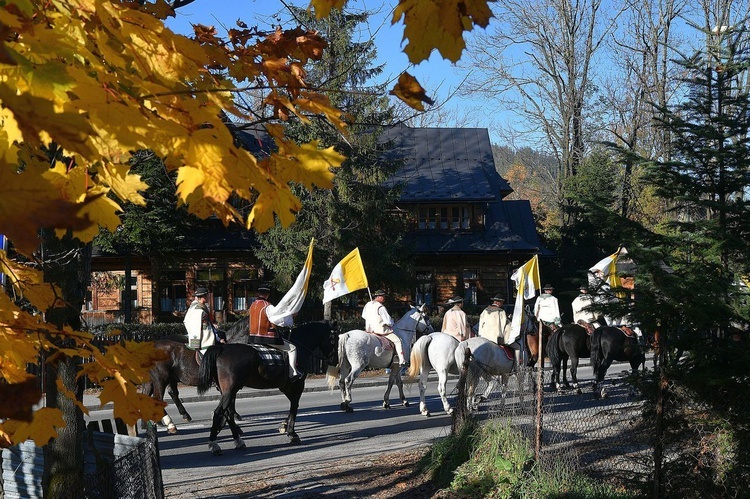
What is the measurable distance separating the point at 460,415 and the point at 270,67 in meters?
6.37

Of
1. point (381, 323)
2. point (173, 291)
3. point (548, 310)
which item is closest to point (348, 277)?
point (381, 323)

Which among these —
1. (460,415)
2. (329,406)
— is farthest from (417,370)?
(460,415)

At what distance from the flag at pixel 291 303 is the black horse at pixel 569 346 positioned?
812cm

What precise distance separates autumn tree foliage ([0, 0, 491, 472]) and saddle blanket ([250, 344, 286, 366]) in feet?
28.7

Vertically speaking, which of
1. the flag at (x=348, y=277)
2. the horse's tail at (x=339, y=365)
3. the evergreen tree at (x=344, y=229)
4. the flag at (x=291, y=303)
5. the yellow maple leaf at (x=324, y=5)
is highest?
the evergreen tree at (x=344, y=229)

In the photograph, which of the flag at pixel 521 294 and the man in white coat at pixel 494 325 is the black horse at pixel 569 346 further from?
the man in white coat at pixel 494 325

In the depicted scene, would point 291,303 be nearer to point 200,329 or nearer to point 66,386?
point 200,329

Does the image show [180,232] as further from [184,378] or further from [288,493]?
[288,493]

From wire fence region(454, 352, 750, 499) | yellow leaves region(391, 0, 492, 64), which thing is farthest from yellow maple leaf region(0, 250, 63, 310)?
wire fence region(454, 352, 750, 499)

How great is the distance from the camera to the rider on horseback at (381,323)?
17047 millimetres

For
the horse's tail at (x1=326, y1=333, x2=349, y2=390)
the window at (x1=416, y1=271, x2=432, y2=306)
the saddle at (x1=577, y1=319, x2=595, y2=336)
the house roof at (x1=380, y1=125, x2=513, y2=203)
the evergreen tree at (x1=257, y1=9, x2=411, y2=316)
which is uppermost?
the house roof at (x1=380, y1=125, x2=513, y2=203)

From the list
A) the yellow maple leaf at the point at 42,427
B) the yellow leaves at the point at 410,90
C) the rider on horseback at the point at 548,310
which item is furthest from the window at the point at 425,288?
the yellow leaves at the point at 410,90

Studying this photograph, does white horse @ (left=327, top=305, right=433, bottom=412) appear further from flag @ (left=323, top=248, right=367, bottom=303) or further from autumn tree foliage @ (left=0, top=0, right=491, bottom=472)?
autumn tree foliage @ (left=0, top=0, right=491, bottom=472)

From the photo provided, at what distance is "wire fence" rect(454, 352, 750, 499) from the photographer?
20.8 ft
